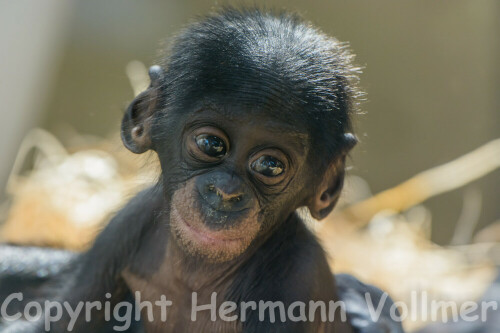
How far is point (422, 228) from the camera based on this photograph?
693cm

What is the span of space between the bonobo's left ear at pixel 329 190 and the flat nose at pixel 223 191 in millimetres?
556

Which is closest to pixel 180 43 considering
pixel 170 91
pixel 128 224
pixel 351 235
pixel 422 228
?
pixel 170 91

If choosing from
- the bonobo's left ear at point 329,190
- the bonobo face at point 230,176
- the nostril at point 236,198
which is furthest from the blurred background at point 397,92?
the nostril at point 236,198

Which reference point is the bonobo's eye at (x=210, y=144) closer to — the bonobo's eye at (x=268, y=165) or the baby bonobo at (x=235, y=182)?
the baby bonobo at (x=235, y=182)

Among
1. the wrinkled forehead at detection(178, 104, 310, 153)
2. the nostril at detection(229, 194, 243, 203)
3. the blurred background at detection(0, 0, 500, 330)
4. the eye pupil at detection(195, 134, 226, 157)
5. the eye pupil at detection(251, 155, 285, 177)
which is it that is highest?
the wrinkled forehead at detection(178, 104, 310, 153)

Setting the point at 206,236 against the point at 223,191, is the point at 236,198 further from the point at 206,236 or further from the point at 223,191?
the point at 206,236

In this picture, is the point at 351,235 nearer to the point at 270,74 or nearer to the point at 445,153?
the point at 445,153

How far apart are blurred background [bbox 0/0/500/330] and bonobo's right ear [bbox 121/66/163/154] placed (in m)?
3.02

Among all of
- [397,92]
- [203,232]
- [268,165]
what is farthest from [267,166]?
[397,92]

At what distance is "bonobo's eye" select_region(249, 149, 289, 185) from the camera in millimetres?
3285

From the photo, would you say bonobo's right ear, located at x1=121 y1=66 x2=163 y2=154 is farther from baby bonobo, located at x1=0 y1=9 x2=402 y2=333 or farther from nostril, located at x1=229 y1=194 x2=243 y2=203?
nostril, located at x1=229 y1=194 x2=243 y2=203

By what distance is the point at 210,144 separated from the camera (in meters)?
3.28

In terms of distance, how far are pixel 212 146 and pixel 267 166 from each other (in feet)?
0.85

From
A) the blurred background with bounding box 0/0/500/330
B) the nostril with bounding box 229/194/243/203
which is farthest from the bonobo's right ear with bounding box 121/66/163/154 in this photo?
the blurred background with bounding box 0/0/500/330
